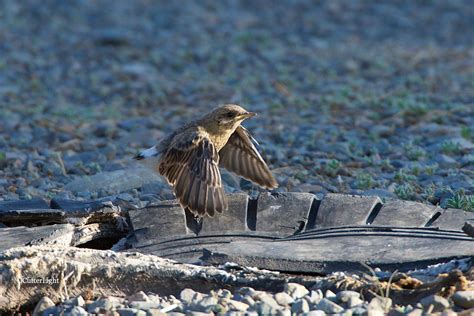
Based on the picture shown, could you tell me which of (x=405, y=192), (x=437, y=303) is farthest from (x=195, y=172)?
(x=437, y=303)

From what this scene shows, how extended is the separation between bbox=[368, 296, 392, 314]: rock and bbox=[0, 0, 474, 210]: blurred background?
244cm

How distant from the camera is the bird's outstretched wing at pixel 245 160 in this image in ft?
24.8

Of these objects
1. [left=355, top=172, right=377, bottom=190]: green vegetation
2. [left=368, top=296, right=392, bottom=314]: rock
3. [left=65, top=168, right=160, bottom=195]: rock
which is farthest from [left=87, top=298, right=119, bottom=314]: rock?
[left=355, top=172, right=377, bottom=190]: green vegetation

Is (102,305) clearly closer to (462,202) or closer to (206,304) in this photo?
(206,304)

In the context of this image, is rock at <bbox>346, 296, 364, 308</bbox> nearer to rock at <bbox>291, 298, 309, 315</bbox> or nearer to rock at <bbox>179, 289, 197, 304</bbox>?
rock at <bbox>291, 298, 309, 315</bbox>

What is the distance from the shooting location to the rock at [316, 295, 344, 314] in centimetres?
484

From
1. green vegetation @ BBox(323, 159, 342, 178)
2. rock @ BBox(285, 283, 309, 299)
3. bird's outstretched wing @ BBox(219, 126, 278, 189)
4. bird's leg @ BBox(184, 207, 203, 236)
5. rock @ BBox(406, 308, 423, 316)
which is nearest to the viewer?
rock @ BBox(406, 308, 423, 316)

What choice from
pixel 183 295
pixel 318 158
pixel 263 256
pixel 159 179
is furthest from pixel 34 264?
pixel 318 158

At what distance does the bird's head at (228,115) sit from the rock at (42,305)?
9.22ft

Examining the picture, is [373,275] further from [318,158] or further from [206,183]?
[318,158]

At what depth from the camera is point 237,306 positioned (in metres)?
4.91

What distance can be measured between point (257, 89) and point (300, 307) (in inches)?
346

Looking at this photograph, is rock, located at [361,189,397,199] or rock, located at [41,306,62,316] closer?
rock, located at [41,306,62,316]

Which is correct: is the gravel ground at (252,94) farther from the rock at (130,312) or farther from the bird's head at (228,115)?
the bird's head at (228,115)
